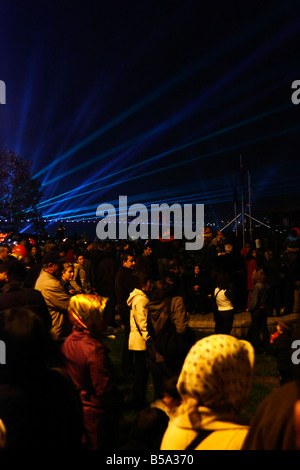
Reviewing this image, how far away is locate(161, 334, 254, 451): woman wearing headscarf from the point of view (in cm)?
200

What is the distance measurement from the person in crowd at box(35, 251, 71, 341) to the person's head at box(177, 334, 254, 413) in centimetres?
355

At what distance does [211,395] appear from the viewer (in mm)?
2035

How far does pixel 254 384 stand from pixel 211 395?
523 cm

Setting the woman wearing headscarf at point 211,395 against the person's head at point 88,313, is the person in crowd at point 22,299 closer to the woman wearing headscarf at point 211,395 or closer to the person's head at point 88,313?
the person's head at point 88,313

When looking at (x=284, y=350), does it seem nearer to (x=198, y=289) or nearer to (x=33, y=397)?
(x=33, y=397)

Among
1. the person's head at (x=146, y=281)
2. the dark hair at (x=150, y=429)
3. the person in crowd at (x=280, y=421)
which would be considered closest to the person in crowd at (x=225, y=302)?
the person's head at (x=146, y=281)

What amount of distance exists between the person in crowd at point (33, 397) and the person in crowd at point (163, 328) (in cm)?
270

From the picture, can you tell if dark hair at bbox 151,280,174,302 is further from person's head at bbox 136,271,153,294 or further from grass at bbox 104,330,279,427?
grass at bbox 104,330,279,427

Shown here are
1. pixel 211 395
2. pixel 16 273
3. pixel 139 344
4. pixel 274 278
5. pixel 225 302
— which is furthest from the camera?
pixel 274 278

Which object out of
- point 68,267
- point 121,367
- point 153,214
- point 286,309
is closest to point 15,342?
point 68,267

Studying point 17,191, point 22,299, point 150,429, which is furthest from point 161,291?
point 17,191

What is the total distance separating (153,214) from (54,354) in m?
13.0

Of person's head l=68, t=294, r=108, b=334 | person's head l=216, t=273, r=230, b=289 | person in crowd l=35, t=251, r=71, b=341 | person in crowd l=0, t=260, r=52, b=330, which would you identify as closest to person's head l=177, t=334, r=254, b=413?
person's head l=68, t=294, r=108, b=334

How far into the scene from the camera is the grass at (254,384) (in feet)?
18.7
